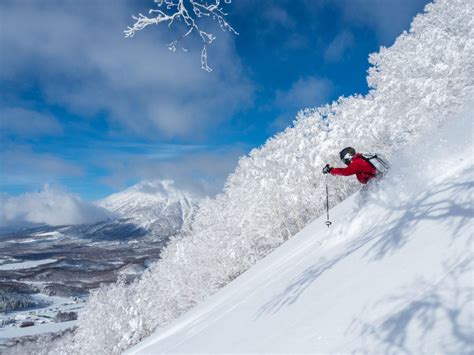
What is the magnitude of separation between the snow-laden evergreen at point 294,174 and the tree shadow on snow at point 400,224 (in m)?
7.73

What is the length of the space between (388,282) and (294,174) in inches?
1070

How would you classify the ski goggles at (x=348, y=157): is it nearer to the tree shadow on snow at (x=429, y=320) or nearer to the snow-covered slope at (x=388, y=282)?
the snow-covered slope at (x=388, y=282)

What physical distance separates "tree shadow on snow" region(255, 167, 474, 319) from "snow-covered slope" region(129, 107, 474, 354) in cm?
3

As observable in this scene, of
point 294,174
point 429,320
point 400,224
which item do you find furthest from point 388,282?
point 294,174

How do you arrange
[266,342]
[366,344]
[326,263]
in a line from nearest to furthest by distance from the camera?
[366,344]
[266,342]
[326,263]

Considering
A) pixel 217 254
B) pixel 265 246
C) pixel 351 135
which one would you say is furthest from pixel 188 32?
pixel 217 254

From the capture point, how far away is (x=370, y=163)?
422 inches

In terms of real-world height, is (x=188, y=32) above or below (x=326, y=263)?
above

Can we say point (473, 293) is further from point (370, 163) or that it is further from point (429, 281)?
point (370, 163)

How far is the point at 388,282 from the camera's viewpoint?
4.73 m

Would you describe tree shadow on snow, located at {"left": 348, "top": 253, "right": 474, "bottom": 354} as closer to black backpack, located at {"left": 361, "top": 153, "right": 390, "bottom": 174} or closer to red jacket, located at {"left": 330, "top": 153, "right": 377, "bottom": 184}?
red jacket, located at {"left": 330, "top": 153, "right": 377, "bottom": 184}

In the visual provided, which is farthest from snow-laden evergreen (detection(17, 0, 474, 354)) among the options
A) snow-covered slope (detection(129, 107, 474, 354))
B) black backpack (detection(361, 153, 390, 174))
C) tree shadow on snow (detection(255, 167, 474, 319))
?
tree shadow on snow (detection(255, 167, 474, 319))

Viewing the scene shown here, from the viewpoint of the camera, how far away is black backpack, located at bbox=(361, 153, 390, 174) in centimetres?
1072

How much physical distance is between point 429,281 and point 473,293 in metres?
0.62
